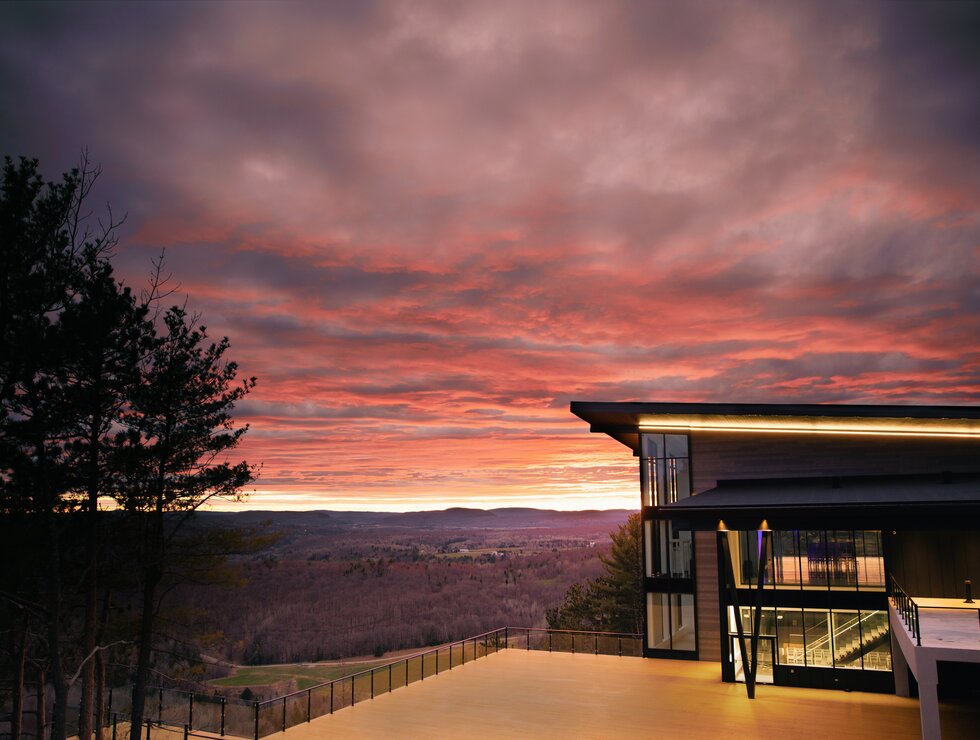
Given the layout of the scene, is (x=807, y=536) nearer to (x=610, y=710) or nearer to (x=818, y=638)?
(x=818, y=638)

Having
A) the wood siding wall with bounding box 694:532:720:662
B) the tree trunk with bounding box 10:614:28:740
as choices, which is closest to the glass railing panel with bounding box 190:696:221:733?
the tree trunk with bounding box 10:614:28:740

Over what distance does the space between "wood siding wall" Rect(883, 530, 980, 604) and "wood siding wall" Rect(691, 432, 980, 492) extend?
2.12 meters

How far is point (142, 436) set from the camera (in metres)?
26.1

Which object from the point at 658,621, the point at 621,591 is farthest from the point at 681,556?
the point at 621,591

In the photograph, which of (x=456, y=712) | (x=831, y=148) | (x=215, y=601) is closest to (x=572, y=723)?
(x=456, y=712)

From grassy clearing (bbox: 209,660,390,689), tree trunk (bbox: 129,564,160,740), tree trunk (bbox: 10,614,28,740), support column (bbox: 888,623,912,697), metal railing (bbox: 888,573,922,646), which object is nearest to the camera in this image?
metal railing (bbox: 888,573,922,646)

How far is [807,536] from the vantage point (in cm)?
2155

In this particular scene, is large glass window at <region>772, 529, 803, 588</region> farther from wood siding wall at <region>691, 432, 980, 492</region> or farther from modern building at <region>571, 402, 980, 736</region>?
wood siding wall at <region>691, 432, 980, 492</region>

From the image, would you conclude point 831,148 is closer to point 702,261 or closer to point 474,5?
point 702,261

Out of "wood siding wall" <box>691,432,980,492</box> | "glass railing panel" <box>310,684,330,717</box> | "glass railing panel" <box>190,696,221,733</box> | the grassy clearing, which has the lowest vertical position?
the grassy clearing

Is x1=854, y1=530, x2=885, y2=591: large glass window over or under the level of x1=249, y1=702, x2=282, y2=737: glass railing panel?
over

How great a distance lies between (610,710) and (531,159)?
16.3 meters

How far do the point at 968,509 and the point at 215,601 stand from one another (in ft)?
267

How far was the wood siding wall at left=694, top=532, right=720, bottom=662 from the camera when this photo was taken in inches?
949
